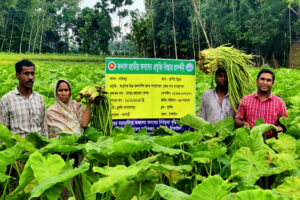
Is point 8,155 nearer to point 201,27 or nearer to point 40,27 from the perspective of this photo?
point 201,27

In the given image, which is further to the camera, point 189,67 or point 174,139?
point 189,67

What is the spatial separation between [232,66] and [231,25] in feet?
112

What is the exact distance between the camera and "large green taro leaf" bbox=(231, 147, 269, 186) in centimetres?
215

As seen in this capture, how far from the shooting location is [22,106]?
3.25 metres

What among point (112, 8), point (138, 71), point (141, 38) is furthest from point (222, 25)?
point (138, 71)

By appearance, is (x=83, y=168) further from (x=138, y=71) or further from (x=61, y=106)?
(x=138, y=71)

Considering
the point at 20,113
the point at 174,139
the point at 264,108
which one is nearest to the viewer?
the point at 174,139

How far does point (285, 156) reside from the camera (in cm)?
233

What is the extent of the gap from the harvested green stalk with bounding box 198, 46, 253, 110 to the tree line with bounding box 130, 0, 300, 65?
31.5m

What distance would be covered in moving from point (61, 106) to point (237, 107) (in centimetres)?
151

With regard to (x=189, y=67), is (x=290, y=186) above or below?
below

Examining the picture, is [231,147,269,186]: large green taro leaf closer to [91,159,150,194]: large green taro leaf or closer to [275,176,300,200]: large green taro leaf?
[275,176,300,200]: large green taro leaf

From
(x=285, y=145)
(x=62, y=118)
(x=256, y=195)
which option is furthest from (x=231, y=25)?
(x=256, y=195)

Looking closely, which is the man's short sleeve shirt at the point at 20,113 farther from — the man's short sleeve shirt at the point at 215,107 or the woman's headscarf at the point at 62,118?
the man's short sleeve shirt at the point at 215,107
